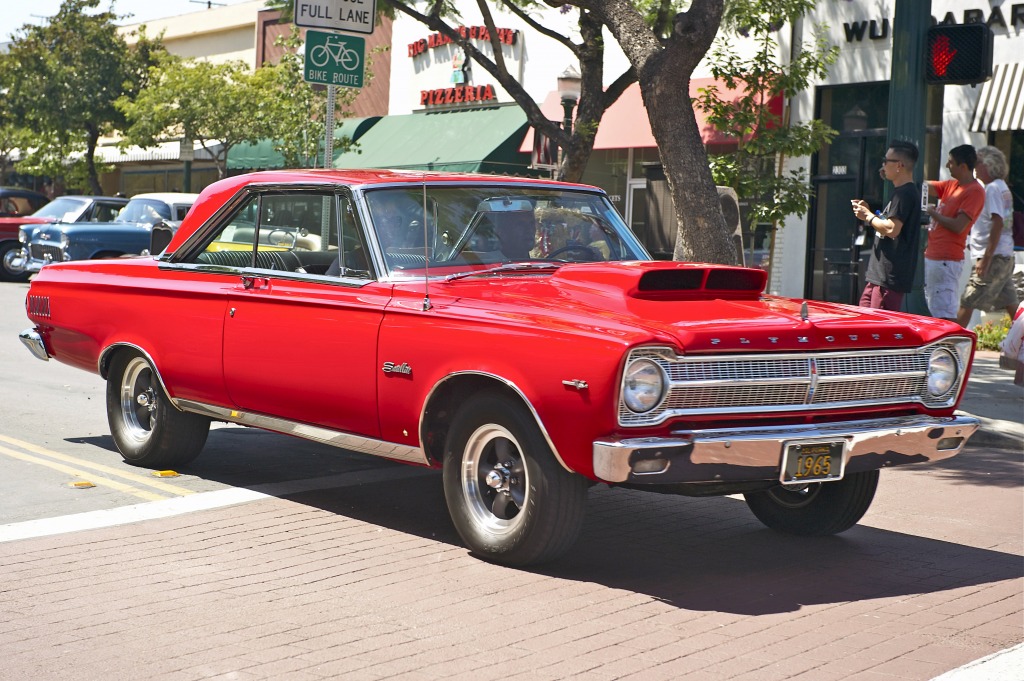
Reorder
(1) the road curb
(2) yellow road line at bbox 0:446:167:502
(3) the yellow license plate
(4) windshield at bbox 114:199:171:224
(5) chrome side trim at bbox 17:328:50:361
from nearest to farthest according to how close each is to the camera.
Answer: (3) the yellow license plate < (2) yellow road line at bbox 0:446:167:502 < (5) chrome side trim at bbox 17:328:50:361 < (1) the road curb < (4) windshield at bbox 114:199:171:224

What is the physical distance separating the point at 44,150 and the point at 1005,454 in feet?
113

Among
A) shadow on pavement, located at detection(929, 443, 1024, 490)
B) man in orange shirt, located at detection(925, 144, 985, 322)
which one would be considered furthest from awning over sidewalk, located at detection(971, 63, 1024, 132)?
shadow on pavement, located at detection(929, 443, 1024, 490)

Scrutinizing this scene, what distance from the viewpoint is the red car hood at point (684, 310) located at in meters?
5.34

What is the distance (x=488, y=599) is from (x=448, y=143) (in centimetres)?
2234

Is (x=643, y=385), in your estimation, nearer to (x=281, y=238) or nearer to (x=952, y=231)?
(x=281, y=238)

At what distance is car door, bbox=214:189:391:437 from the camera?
20.8ft

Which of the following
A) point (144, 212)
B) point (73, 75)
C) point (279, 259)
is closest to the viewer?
point (279, 259)

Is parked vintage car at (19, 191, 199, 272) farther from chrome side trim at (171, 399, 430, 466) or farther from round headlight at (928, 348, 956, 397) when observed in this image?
round headlight at (928, 348, 956, 397)

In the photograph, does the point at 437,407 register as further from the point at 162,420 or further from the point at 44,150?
the point at 44,150

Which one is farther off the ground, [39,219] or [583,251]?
[583,251]

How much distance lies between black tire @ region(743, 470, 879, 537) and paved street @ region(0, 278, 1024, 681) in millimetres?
118

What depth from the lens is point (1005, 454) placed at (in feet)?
32.4

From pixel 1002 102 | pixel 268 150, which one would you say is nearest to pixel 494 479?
pixel 1002 102

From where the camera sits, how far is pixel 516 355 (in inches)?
217
